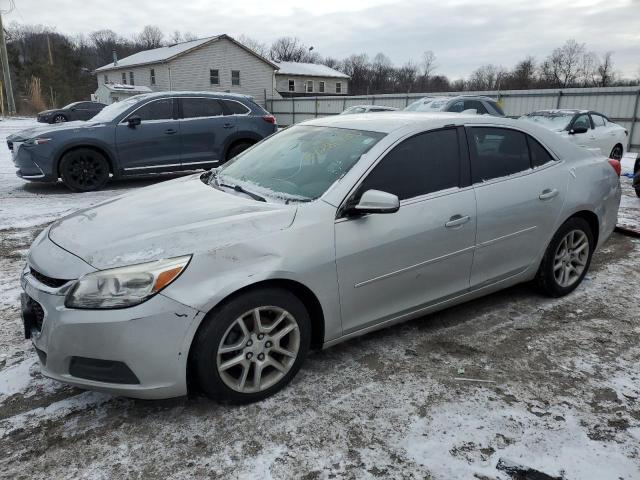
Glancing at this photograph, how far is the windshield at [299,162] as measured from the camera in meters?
3.15

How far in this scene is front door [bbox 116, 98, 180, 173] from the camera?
29.2 ft

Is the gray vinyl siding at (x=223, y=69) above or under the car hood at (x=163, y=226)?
above

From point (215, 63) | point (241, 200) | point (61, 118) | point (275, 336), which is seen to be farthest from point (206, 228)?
point (215, 63)

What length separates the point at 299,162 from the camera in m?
3.50

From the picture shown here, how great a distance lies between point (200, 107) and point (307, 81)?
169 feet

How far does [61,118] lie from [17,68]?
96.9ft

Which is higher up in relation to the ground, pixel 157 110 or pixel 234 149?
pixel 157 110

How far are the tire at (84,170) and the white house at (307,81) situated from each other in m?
49.0

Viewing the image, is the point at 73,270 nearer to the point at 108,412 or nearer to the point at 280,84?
the point at 108,412

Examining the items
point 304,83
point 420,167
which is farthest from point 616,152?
point 304,83

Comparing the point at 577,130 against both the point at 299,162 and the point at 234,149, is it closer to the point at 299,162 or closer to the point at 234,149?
the point at 234,149

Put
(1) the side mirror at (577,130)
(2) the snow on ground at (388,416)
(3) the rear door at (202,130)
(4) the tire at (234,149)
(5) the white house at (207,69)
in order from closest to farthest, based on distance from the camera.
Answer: (2) the snow on ground at (388,416)
(3) the rear door at (202,130)
(4) the tire at (234,149)
(1) the side mirror at (577,130)
(5) the white house at (207,69)

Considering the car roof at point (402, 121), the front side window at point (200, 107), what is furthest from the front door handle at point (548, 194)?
the front side window at point (200, 107)

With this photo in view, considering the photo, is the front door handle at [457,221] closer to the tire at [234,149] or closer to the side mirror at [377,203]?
the side mirror at [377,203]
